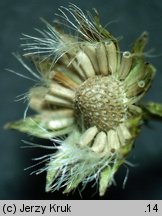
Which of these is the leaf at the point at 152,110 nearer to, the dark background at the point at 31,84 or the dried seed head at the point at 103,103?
the dried seed head at the point at 103,103

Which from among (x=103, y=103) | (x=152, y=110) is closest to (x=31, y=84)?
(x=103, y=103)

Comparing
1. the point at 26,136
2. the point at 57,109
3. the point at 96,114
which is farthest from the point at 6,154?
the point at 96,114

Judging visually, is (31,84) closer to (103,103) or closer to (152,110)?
(103,103)

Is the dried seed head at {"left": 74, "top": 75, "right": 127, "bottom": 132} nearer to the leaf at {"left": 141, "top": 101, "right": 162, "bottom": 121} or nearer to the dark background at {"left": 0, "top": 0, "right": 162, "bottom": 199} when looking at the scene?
the leaf at {"left": 141, "top": 101, "right": 162, "bottom": 121}

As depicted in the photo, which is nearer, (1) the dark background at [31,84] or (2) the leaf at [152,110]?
(2) the leaf at [152,110]

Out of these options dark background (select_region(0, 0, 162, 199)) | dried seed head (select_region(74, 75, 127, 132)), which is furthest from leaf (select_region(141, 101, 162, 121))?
dark background (select_region(0, 0, 162, 199))

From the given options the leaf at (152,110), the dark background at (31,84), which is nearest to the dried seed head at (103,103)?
the leaf at (152,110)
